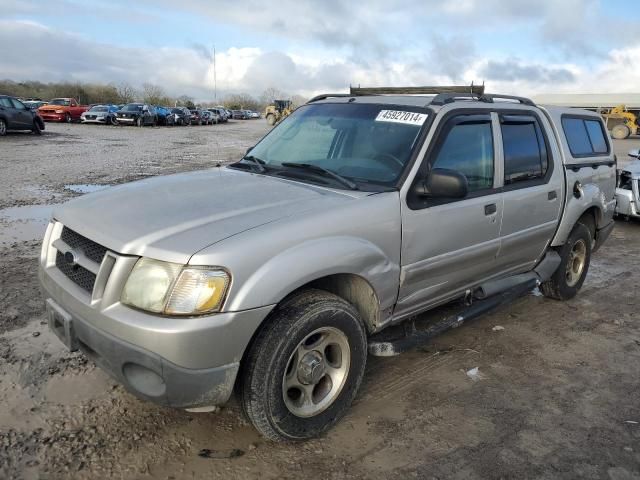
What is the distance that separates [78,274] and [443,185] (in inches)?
82.9

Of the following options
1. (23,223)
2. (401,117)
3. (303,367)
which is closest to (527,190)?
(401,117)

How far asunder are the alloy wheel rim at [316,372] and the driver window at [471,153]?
52.9 inches

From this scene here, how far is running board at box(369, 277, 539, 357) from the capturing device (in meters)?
3.26

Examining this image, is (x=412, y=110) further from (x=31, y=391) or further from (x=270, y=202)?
(x=31, y=391)

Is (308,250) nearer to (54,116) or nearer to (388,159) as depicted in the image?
(388,159)

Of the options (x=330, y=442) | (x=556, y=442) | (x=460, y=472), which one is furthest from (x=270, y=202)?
(x=556, y=442)

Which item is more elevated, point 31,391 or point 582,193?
point 582,193

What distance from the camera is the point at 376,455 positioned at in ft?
9.25

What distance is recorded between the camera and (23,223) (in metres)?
7.15

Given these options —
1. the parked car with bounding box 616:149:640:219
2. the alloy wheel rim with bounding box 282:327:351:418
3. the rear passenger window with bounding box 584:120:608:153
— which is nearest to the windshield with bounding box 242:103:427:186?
the alloy wheel rim with bounding box 282:327:351:418

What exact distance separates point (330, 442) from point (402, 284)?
3.33 feet

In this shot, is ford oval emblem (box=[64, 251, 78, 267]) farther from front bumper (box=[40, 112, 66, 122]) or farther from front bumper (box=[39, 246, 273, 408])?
front bumper (box=[40, 112, 66, 122])

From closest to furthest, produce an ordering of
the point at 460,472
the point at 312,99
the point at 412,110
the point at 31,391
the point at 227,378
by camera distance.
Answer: the point at 227,378 → the point at 460,472 → the point at 31,391 → the point at 412,110 → the point at 312,99

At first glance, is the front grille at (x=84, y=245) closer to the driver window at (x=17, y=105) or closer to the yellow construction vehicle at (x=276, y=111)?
the driver window at (x=17, y=105)
